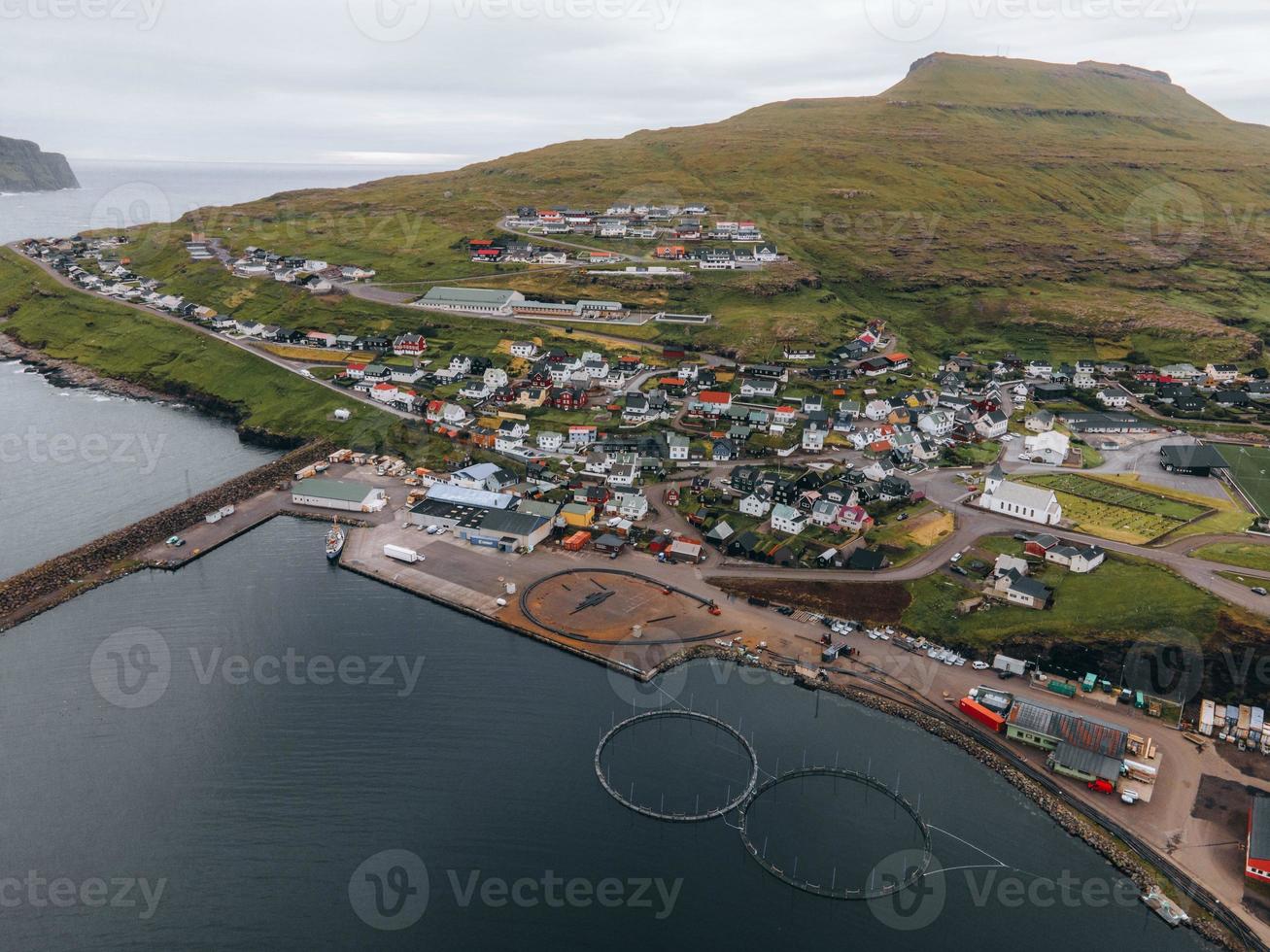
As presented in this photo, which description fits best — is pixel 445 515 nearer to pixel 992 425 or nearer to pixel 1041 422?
pixel 992 425

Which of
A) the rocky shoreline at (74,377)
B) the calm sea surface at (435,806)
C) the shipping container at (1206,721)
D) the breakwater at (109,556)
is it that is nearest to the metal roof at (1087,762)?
the calm sea surface at (435,806)

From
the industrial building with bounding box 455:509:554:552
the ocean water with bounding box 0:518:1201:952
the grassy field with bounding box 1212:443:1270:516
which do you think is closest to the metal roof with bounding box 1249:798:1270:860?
the ocean water with bounding box 0:518:1201:952

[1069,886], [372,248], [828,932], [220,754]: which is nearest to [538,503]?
[220,754]

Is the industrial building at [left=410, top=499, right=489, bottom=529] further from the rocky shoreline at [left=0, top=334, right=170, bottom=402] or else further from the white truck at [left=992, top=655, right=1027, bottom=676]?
the rocky shoreline at [left=0, top=334, right=170, bottom=402]

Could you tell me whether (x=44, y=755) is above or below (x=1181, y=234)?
below

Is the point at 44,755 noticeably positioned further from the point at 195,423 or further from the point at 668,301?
the point at 668,301
